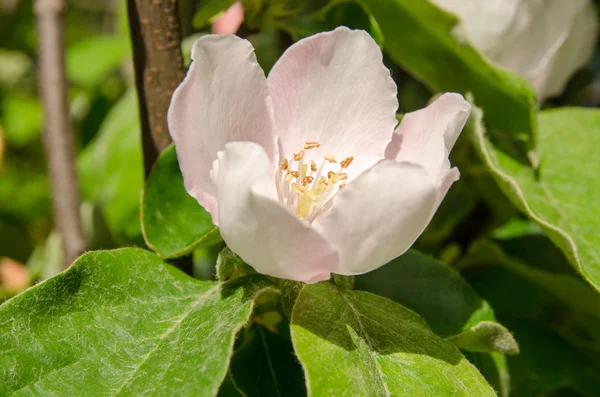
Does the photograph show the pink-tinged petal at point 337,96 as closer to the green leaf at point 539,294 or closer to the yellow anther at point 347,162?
the yellow anther at point 347,162

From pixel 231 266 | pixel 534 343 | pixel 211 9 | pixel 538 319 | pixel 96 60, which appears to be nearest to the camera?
pixel 231 266

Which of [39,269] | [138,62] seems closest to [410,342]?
[138,62]

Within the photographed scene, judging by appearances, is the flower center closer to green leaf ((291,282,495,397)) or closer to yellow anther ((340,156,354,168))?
yellow anther ((340,156,354,168))

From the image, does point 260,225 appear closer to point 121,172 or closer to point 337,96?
point 337,96

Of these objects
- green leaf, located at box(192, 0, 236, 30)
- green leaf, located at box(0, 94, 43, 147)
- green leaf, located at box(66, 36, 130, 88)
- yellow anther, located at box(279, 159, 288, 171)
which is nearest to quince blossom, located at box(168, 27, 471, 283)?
yellow anther, located at box(279, 159, 288, 171)

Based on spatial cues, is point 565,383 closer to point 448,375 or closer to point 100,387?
point 448,375

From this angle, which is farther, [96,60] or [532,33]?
[96,60]

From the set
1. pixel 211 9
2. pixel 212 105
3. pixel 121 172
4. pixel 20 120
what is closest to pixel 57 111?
pixel 121 172
